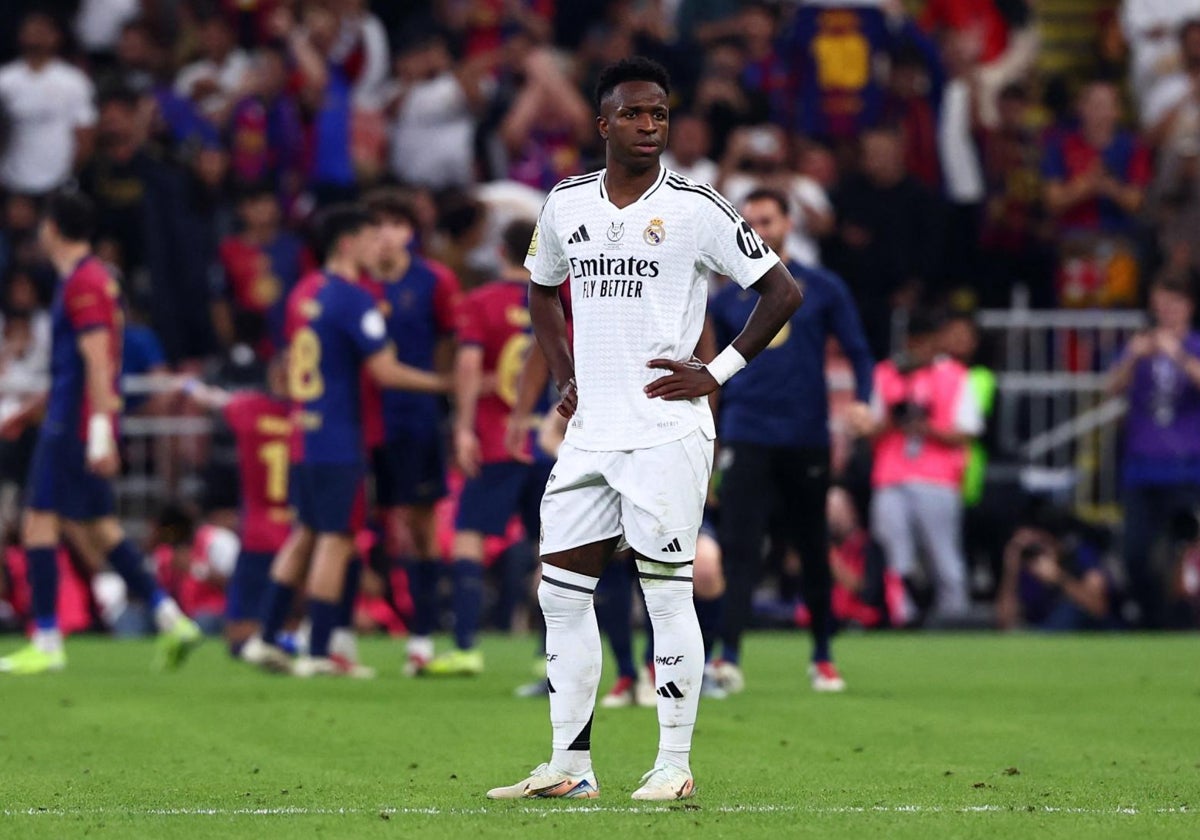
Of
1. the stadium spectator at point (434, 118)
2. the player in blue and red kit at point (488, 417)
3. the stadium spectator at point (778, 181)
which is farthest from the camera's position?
the stadium spectator at point (434, 118)

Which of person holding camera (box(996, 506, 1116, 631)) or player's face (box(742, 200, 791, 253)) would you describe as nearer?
player's face (box(742, 200, 791, 253))

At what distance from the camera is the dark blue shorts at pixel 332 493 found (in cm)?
1301

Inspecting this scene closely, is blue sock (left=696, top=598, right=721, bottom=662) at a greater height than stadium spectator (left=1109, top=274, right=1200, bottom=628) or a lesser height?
lesser

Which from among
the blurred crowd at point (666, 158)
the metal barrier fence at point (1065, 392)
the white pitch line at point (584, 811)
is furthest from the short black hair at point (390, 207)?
the metal barrier fence at point (1065, 392)

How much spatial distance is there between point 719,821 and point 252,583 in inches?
334

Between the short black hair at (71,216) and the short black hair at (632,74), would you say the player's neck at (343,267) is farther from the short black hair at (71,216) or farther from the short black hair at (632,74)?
the short black hair at (632,74)

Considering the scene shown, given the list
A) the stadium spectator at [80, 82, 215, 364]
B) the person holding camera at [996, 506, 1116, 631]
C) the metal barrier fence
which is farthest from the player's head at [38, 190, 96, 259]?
the metal barrier fence

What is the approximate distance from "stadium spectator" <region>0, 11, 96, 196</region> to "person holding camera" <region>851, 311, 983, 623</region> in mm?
7852

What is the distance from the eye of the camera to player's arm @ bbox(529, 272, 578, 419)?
25.6 feet

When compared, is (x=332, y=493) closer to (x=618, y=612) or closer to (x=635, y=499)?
(x=618, y=612)

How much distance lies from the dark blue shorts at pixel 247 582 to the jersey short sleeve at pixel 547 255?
7517 mm

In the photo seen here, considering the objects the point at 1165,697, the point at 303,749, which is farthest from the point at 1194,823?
the point at 1165,697

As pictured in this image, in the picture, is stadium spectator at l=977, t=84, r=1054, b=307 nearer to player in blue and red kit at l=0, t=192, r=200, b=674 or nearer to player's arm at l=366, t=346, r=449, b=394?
player's arm at l=366, t=346, r=449, b=394

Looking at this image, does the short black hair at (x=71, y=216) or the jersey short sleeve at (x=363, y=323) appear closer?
the jersey short sleeve at (x=363, y=323)
